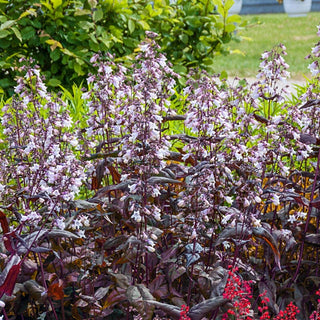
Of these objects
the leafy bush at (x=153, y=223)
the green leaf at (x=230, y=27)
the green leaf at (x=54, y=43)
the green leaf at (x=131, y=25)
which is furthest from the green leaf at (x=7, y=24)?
the leafy bush at (x=153, y=223)

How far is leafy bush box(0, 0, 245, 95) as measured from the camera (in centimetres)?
588

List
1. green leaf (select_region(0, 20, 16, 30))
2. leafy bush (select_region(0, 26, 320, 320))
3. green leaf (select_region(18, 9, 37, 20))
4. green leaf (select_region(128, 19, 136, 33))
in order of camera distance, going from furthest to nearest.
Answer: green leaf (select_region(128, 19, 136, 33)) < green leaf (select_region(0, 20, 16, 30)) < green leaf (select_region(18, 9, 37, 20)) < leafy bush (select_region(0, 26, 320, 320))

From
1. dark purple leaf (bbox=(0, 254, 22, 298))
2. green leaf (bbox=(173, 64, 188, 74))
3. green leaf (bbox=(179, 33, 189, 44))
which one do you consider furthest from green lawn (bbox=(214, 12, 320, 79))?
dark purple leaf (bbox=(0, 254, 22, 298))

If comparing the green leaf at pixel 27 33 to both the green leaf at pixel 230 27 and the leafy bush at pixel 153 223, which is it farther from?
the leafy bush at pixel 153 223

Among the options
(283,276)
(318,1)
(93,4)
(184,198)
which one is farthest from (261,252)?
(318,1)

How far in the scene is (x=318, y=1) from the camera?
65.6 ft

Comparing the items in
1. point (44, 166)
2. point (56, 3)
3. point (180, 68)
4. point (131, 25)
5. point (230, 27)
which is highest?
point (56, 3)

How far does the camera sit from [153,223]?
2727 millimetres

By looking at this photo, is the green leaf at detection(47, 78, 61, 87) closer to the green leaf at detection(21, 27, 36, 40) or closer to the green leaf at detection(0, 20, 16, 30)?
the green leaf at detection(21, 27, 36, 40)

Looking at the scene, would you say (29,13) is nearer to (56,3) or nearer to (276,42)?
(56,3)

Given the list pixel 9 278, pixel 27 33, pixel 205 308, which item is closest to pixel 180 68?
pixel 27 33

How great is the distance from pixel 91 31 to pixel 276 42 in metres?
8.62

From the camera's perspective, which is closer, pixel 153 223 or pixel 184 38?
→ pixel 153 223

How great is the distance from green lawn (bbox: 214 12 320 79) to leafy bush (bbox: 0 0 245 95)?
7.94 ft
